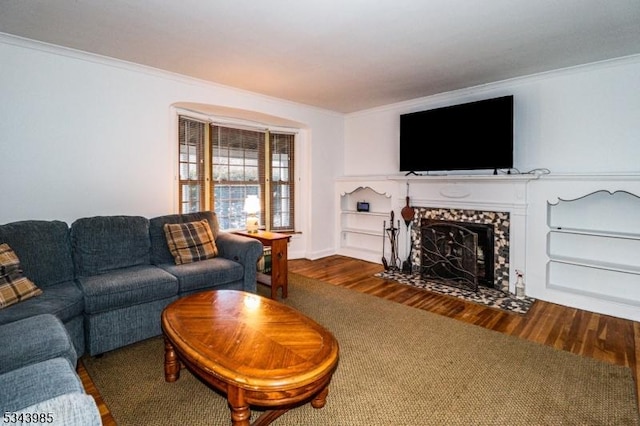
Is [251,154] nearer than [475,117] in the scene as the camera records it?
No

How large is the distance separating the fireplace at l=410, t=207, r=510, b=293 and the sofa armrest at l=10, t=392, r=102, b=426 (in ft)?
12.4

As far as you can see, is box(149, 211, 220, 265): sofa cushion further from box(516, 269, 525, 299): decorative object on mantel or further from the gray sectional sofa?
box(516, 269, 525, 299): decorative object on mantel

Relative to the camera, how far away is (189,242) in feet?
10.7

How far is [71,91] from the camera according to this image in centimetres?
314

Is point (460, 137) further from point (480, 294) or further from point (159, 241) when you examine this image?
point (159, 241)

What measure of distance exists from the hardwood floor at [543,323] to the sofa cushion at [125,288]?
45cm

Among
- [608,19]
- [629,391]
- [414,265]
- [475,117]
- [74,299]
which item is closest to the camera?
[629,391]

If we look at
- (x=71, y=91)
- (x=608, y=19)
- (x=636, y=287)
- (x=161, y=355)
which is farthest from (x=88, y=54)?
(x=636, y=287)

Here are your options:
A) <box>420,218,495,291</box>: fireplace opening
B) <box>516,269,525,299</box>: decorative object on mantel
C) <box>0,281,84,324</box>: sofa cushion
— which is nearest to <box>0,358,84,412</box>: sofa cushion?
<box>0,281,84,324</box>: sofa cushion

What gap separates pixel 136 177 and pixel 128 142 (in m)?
0.37

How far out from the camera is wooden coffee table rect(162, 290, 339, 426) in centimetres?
143

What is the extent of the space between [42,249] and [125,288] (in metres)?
0.76

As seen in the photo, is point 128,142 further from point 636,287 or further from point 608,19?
point 636,287

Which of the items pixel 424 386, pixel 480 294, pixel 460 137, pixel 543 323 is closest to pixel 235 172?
pixel 460 137
